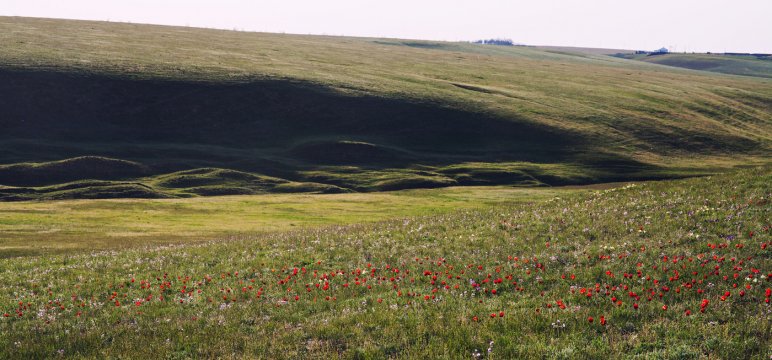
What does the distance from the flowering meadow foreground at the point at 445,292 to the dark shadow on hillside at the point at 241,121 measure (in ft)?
309

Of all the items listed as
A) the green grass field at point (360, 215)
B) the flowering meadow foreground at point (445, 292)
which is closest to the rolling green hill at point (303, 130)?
the green grass field at point (360, 215)

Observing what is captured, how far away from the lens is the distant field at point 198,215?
49594mm

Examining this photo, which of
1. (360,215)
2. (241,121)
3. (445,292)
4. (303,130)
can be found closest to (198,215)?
(360,215)

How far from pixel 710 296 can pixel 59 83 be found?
152 m

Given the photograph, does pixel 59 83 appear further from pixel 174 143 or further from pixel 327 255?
pixel 327 255

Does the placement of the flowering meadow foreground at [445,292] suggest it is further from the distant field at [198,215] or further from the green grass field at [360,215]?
the distant field at [198,215]

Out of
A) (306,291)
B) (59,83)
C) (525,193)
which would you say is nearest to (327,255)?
(306,291)

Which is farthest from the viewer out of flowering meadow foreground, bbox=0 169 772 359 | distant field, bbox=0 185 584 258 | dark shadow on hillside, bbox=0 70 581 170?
dark shadow on hillside, bbox=0 70 581 170

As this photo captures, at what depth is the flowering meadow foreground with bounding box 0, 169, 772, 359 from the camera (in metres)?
13.8

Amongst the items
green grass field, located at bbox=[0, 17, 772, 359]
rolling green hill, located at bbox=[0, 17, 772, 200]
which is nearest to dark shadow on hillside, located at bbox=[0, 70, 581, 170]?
rolling green hill, located at bbox=[0, 17, 772, 200]

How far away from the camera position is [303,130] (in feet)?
456

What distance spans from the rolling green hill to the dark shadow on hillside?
0.43 meters

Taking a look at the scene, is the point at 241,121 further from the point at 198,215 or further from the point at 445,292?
the point at 445,292

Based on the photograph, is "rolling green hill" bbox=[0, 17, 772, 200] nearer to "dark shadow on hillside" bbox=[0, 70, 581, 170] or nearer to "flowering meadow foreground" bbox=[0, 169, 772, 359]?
"dark shadow on hillside" bbox=[0, 70, 581, 170]
